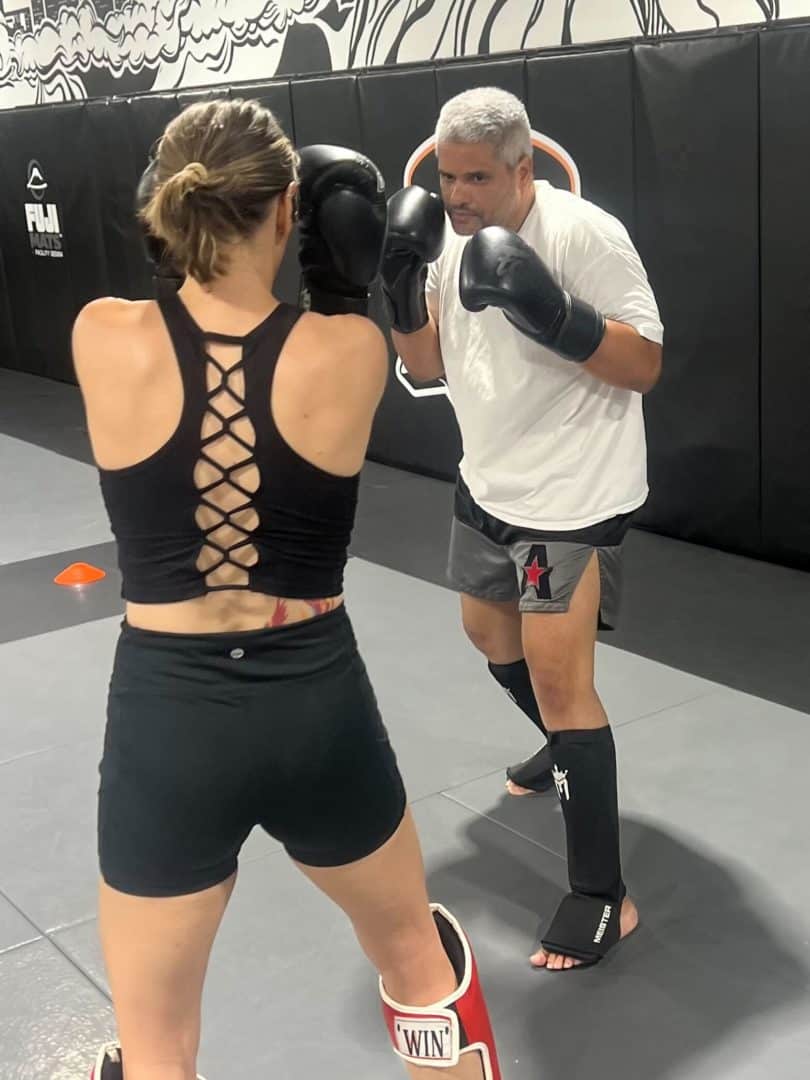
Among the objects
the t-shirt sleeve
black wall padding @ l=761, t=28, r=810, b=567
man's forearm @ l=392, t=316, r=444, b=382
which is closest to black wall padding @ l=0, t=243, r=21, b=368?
black wall padding @ l=761, t=28, r=810, b=567

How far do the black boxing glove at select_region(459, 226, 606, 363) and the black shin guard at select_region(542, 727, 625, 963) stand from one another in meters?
0.66

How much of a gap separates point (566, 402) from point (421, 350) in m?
0.32

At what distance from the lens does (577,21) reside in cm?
444

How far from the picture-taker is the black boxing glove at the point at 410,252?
228 cm

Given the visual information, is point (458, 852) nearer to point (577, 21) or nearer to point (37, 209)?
point (577, 21)

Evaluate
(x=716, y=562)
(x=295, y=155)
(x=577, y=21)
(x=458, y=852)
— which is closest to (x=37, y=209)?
(x=577, y=21)

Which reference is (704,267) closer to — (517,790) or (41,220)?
(517,790)

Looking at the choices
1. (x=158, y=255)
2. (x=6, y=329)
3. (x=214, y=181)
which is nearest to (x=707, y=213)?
(x=158, y=255)

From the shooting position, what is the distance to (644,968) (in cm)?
221

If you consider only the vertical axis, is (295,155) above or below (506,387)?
above

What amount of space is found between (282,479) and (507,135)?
1.00 metres

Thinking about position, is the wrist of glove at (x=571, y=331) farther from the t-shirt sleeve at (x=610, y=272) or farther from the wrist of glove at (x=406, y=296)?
the wrist of glove at (x=406, y=296)

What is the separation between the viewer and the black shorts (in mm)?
1399

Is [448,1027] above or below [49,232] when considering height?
below
